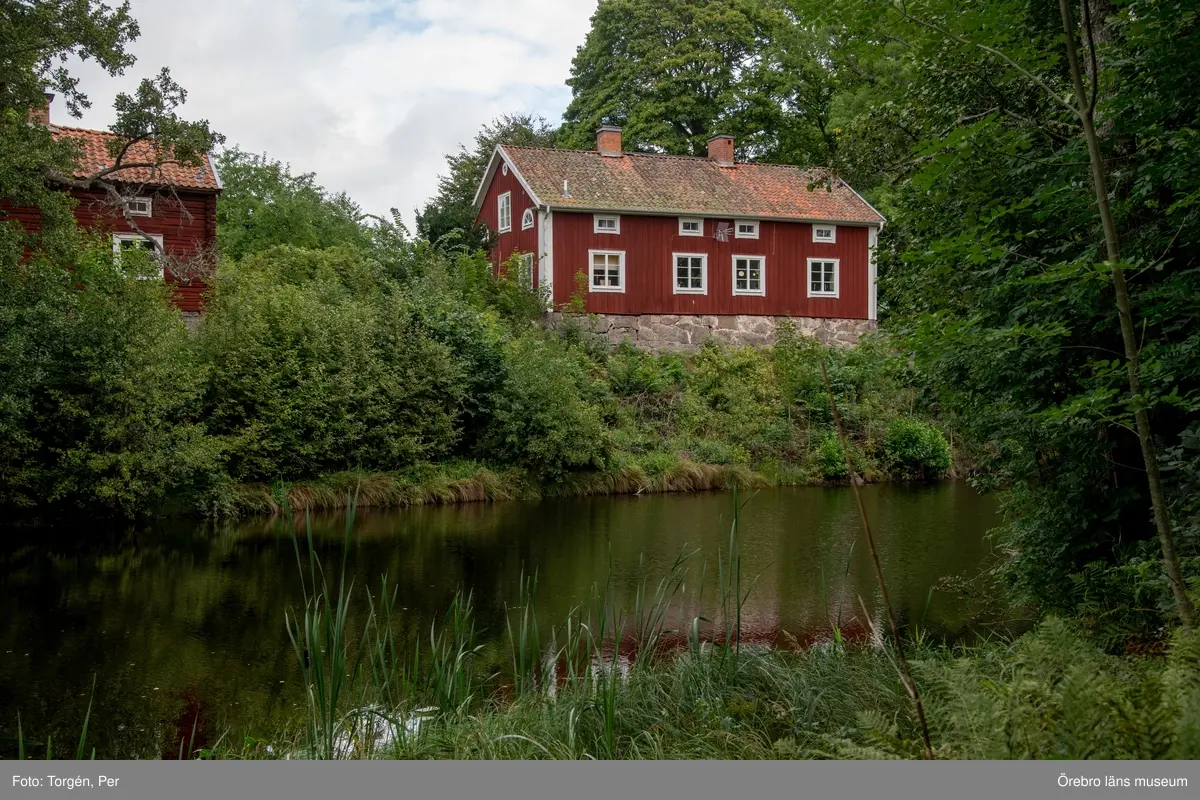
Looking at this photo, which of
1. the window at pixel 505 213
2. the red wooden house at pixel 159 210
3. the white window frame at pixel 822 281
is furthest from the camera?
the white window frame at pixel 822 281

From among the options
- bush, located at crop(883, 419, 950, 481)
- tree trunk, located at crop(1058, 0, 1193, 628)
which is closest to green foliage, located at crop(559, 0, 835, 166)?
bush, located at crop(883, 419, 950, 481)

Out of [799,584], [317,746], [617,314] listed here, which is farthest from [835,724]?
[617,314]

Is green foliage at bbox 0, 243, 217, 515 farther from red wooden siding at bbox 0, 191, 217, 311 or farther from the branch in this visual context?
the branch

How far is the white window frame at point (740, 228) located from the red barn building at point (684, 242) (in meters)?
0.04

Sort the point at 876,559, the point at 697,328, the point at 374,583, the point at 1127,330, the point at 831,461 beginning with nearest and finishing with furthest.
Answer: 1. the point at 876,559
2. the point at 1127,330
3. the point at 374,583
4. the point at 831,461
5. the point at 697,328

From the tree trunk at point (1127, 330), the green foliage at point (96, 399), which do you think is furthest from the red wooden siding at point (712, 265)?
the tree trunk at point (1127, 330)

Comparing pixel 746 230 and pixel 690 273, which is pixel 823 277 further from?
pixel 690 273

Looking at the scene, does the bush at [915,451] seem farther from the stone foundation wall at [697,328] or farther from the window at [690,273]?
the window at [690,273]

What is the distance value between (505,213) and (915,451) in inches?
552

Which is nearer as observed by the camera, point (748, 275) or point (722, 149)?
point (748, 275)

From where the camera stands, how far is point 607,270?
A: 28703 mm

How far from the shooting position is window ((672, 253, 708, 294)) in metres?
29.3

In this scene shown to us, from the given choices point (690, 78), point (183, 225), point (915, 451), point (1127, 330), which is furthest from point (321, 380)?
point (690, 78)

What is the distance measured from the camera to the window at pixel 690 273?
29.3m
